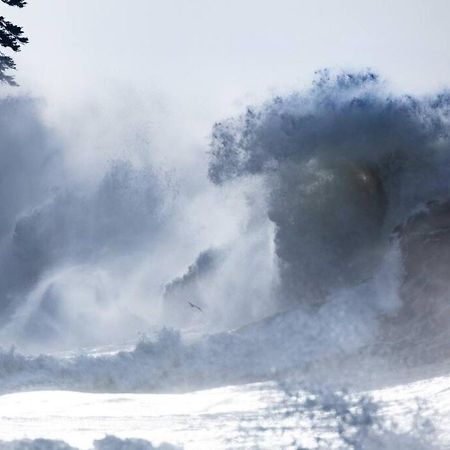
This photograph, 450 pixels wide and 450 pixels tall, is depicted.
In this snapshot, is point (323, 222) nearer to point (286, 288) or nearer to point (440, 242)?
point (286, 288)

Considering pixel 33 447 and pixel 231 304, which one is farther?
pixel 231 304

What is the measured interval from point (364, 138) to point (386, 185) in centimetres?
136

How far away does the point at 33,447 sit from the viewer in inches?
337

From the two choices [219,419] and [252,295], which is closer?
[219,419]

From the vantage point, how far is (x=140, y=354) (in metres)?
13.3

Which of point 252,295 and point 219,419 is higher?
point 252,295

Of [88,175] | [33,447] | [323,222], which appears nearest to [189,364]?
[33,447]

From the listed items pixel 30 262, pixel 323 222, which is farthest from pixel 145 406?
pixel 30 262

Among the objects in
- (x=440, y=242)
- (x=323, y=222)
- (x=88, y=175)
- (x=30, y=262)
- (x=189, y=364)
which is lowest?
(x=189, y=364)

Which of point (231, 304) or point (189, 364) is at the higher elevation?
point (231, 304)

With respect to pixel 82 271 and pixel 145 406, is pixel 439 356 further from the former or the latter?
pixel 82 271

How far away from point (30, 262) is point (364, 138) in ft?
41.1

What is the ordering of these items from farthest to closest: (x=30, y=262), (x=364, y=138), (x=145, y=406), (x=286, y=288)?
(x=30, y=262), (x=364, y=138), (x=286, y=288), (x=145, y=406)

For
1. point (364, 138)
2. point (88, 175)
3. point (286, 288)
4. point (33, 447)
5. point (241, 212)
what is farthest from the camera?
point (88, 175)
